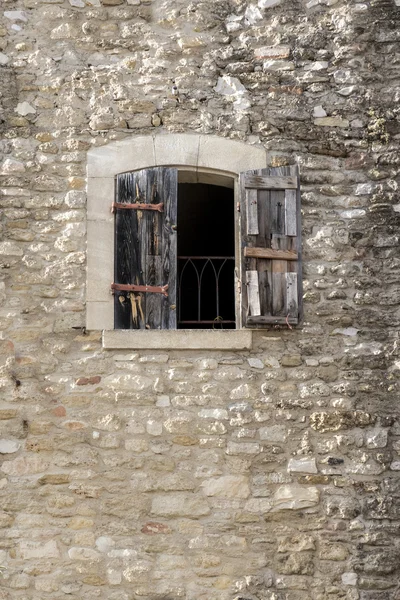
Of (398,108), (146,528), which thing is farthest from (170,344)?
(398,108)

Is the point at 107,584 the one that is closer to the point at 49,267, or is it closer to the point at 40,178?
the point at 49,267

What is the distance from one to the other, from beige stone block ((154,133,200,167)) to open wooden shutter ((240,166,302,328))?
0.39 m

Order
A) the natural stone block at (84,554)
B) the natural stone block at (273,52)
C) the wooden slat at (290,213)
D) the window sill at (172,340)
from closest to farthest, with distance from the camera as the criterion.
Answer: the natural stone block at (84,554), the window sill at (172,340), the wooden slat at (290,213), the natural stone block at (273,52)

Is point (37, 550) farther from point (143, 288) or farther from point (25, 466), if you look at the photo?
point (143, 288)

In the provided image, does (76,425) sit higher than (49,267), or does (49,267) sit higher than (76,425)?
(49,267)

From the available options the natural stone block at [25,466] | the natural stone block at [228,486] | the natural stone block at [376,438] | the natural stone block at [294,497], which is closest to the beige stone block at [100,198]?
the natural stone block at [25,466]

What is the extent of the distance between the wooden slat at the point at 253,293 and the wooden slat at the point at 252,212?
11.8 inches

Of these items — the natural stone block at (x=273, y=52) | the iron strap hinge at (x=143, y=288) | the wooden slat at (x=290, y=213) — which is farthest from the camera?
the natural stone block at (x=273, y=52)

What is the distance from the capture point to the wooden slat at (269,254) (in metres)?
6.43

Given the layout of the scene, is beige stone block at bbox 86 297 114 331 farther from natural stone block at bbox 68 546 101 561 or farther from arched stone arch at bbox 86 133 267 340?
natural stone block at bbox 68 546 101 561

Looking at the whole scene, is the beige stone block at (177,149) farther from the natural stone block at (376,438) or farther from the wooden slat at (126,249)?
the natural stone block at (376,438)

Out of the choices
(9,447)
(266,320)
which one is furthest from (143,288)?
(9,447)

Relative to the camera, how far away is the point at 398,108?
6699 mm

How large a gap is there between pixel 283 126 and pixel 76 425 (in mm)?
2537
